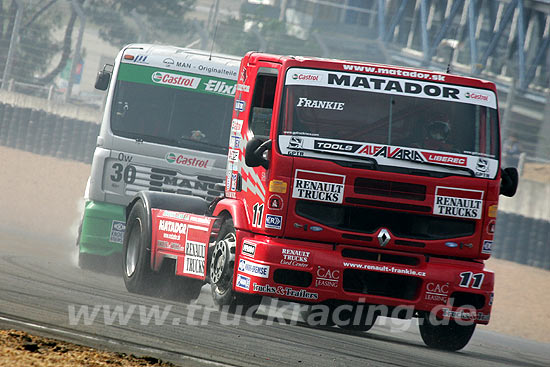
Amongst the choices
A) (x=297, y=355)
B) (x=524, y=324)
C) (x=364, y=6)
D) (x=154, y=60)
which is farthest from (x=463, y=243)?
(x=364, y=6)

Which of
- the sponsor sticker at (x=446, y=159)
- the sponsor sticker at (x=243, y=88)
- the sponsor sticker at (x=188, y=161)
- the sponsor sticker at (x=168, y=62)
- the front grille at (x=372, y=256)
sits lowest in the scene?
the front grille at (x=372, y=256)

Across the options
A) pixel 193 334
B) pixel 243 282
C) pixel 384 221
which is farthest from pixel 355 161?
pixel 193 334

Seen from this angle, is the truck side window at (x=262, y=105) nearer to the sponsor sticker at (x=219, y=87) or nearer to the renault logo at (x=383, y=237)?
the renault logo at (x=383, y=237)

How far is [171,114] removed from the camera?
1226cm

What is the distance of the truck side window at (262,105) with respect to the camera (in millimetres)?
8531

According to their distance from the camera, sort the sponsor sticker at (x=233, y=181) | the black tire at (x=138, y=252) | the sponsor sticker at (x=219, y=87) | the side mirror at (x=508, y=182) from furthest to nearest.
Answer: the sponsor sticker at (x=219, y=87) → the black tire at (x=138, y=252) → the sponsor sticker at (x=233, y=181) → the side mirror at (x=508, y=182)

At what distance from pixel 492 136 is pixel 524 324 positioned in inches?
273

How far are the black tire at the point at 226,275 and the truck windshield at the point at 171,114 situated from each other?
3353 millimetres

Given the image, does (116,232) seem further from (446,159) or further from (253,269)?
(446,159)

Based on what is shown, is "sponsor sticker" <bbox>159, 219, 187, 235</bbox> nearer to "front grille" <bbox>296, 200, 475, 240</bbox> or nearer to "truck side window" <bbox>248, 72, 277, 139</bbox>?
"truck side window" <bbox>248, 72, 277, 139</bbox>

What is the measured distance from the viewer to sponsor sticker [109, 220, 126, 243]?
1216 centimetres

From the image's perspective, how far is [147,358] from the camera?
18.9ft

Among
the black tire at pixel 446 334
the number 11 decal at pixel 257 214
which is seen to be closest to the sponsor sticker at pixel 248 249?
the number 11 decal at pixel 257 214

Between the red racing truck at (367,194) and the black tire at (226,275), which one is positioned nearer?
the red racing truck at (367,194)
